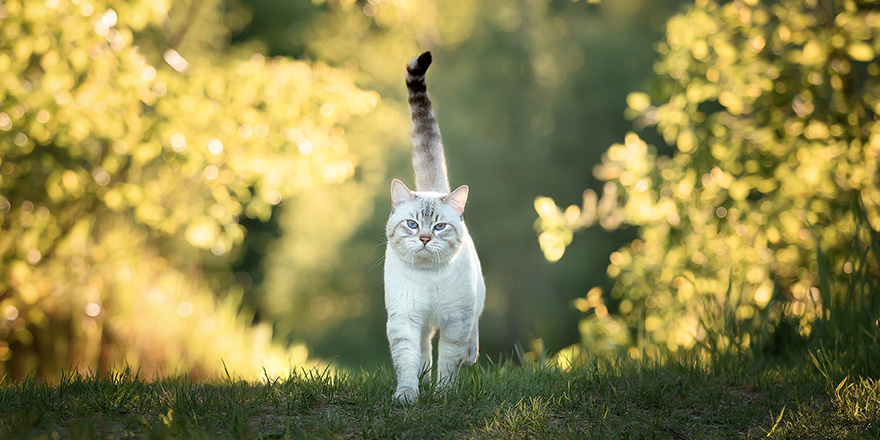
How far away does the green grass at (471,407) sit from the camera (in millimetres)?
2707

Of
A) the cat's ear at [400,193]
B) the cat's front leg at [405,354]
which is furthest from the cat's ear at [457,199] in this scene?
the cat's front leg at [405,354]

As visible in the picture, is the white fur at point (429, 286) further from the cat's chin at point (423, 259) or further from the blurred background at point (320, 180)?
the blurred background at point (320, 180)

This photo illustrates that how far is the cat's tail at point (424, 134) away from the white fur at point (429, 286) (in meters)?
0.41

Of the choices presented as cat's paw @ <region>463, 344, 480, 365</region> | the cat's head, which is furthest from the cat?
cat's paw @ <region>463, 344, 480, 365</region>

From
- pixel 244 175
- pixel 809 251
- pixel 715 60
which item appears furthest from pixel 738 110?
pixel 244 175

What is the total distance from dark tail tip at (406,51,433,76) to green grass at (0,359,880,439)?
152 cm

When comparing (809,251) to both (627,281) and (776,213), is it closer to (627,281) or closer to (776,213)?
(776,213)

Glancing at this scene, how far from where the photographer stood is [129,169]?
694 cm

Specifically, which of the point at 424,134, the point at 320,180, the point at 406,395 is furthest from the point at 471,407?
the point at 320,180

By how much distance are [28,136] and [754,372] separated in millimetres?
5462

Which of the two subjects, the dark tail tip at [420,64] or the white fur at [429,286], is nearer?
the white fur at [429,286]

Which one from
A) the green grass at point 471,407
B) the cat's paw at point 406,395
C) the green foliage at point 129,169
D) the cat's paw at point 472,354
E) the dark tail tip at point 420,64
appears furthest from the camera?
the green foliage at point 129,169

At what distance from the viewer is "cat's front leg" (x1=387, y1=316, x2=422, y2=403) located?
3.15m

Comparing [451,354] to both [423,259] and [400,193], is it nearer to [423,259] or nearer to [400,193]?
[423,259]
